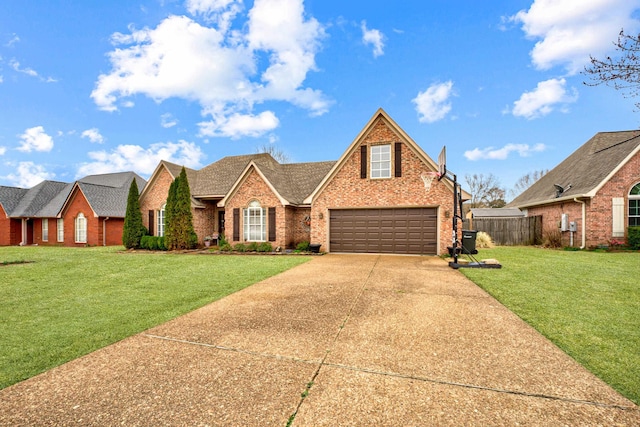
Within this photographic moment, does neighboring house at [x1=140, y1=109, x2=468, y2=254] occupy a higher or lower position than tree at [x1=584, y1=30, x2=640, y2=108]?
lower

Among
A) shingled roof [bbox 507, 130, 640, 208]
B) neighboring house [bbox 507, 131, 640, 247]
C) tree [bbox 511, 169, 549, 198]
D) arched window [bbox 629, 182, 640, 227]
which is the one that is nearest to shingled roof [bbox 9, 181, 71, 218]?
neighboring house [bbox 507, 131, 640, 247]

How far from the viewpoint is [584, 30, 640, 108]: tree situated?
14.1 ft

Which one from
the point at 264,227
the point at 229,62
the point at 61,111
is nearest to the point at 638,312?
the point at 264,227

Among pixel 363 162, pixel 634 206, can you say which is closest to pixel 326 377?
pixel 363 162

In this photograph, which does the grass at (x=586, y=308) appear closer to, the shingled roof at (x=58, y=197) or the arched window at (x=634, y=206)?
the arched window at (x=634, y=206)

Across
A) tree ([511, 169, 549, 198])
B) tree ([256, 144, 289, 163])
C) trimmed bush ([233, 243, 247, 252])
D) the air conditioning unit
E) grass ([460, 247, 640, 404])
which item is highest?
tree ([256, 144, 289, 163])

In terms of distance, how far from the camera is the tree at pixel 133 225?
693 inches

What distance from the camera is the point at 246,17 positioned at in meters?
12.7

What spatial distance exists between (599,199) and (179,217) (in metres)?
23.7

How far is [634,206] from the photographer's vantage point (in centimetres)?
1478

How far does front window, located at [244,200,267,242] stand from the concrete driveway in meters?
11.0

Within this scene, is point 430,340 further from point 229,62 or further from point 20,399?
point 229,62

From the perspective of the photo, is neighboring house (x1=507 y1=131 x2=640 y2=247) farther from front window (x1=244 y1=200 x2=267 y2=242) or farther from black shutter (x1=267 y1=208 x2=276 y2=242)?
front window (x1=244 y1=200 x2=267 y2=242)

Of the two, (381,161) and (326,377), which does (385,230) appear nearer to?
(381,161)
